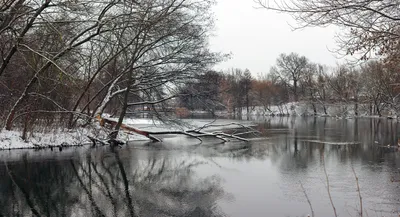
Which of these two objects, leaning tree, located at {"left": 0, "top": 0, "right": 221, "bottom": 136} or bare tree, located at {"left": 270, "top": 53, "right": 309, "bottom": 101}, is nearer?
leaning tree, located at {"left": 0, "top": 0, "right": 221, "bottom": 136}

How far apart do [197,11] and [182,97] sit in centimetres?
570

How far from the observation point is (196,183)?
10.9 meters

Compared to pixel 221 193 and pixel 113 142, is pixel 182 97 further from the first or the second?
pixel 221 193

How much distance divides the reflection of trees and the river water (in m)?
0.02

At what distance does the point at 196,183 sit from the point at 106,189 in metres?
2.61

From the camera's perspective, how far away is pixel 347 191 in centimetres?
989

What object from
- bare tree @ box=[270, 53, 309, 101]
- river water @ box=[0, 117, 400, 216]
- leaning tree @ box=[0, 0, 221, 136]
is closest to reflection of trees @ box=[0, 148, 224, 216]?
river water @ box=[0, 117, 400, 216]

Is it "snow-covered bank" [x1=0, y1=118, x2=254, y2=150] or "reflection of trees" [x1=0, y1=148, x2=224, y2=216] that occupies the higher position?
"snow-covered bank" [x1=0, y1=118, x2=254, y2=150]

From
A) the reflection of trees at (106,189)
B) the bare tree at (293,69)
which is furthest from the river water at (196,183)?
the bare tree at (293,69)

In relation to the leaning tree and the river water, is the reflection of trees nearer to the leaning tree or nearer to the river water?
the river water

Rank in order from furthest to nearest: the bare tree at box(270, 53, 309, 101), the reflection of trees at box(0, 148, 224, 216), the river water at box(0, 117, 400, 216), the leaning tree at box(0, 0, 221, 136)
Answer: the bare tree at box(270, 53, 309, 101) < the leaning tree at box(0, 0, 221, 136) < the river water at box(0, 117, 400, 216) < the reflection of trees at box(0, 148, 224, 216)

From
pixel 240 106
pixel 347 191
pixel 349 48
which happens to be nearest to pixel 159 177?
pixel 347 191

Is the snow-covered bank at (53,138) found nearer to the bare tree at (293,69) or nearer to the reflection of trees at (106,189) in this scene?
the reflection of trees at (106,189)

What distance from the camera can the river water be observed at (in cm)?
810
